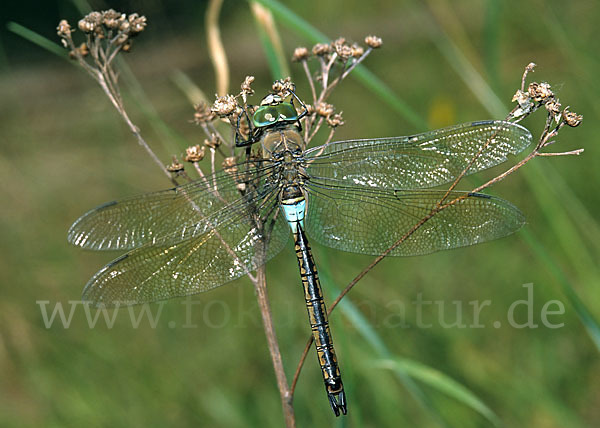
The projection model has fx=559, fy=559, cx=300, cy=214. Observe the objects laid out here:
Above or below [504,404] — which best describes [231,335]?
above

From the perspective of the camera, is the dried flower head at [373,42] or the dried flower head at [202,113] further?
the dried flower head at [373,42]

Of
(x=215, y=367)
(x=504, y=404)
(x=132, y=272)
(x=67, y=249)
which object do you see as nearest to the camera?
(x=132, y=272)

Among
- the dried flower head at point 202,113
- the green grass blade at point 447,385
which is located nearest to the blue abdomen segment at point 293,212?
the dried flower head at point 202,113

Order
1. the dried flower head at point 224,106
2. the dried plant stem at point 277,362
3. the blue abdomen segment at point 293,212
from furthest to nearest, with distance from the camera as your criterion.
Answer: the blue abdomen segment at point 293,212 < the dried flower head at point 224,106 < the dried plant stem at point 277,362

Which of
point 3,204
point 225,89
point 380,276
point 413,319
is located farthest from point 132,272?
point 3,204

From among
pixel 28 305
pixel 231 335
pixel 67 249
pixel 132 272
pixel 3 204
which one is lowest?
pixel 132 272

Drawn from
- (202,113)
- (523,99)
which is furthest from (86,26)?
(523,99)

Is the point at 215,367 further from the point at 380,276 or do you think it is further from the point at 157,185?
the point at 157,185

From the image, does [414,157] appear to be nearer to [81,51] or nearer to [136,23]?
[136,23]

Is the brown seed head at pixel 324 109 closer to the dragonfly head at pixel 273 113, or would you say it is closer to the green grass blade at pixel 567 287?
the dragonfly head at pixel 273 113
